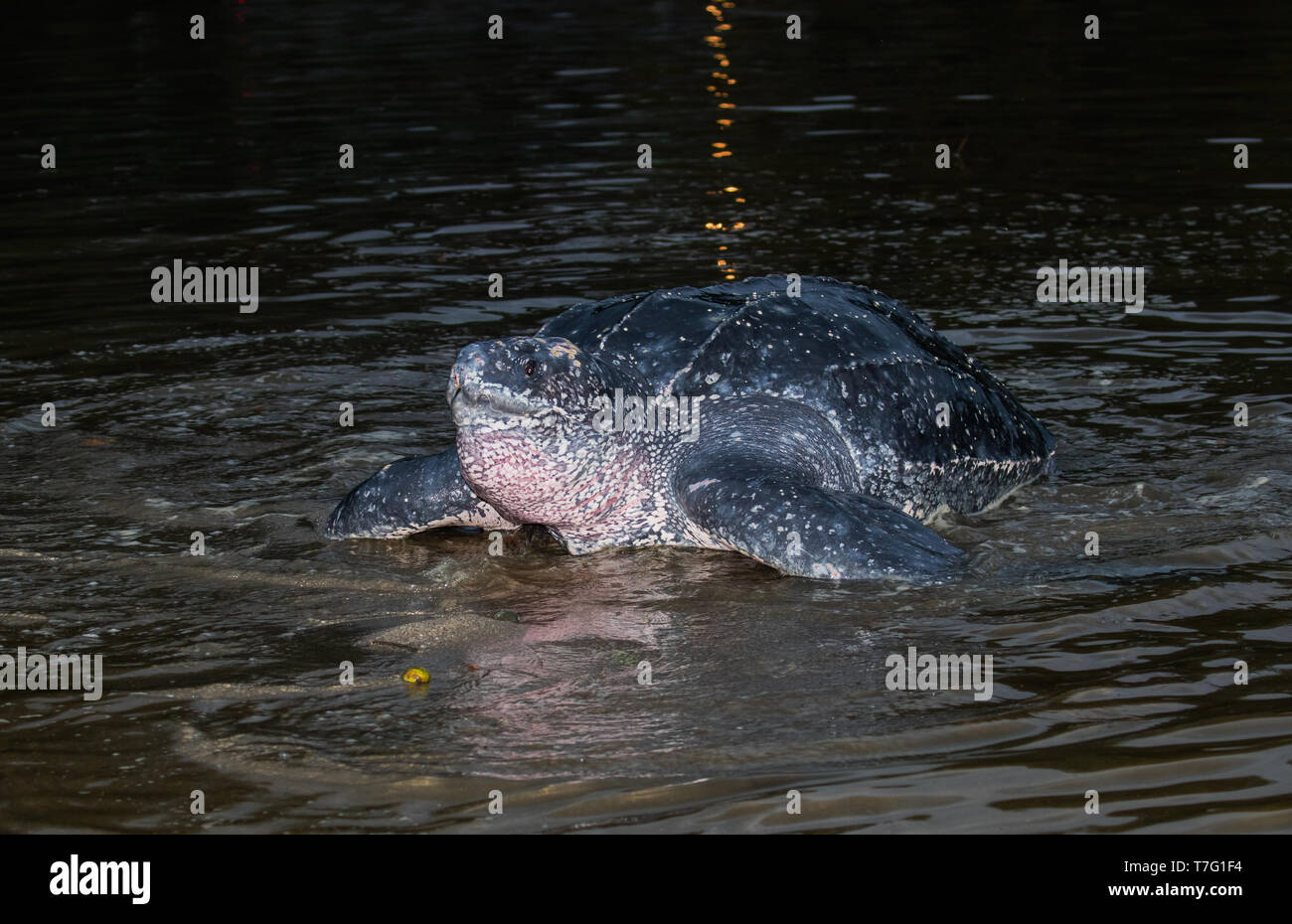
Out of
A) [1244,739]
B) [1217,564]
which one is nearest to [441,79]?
[1217,564]

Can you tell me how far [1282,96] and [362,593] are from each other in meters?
13.6

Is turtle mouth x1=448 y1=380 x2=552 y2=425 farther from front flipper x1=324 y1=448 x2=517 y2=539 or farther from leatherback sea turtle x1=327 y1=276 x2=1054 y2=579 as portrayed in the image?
front flipper x1=324 y1=448 x2=517 y2=539

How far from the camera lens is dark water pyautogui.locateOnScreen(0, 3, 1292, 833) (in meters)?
4.16

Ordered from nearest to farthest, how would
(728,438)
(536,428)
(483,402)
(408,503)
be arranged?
(483,402)
(536,428)
(728,438)
(408,503)

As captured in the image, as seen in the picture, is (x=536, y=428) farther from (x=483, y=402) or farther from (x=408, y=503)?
(x=408, y=503)

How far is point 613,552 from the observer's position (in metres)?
6.16

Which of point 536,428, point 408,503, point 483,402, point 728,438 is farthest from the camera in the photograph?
point 408,503

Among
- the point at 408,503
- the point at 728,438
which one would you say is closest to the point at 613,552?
the point at 728,438

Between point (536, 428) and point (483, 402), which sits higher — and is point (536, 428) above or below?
below

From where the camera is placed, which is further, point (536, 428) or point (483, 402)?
point (536, 428)

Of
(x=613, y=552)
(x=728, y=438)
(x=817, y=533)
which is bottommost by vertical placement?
(x=613, y=552)

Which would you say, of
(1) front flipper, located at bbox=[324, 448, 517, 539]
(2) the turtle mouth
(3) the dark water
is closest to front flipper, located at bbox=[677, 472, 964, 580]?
(3) the dark water

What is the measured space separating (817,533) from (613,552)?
964mm

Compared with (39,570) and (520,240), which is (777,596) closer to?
(39,570)
